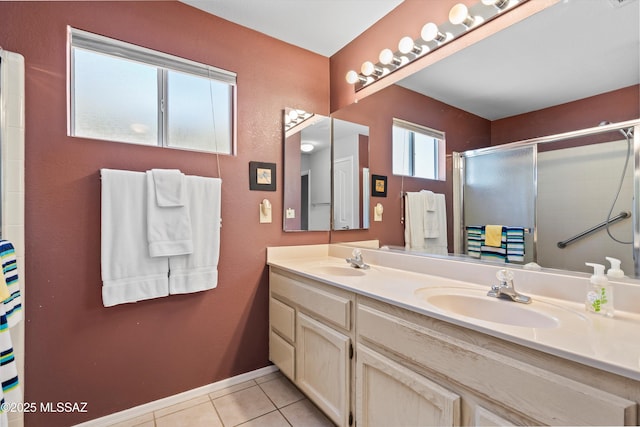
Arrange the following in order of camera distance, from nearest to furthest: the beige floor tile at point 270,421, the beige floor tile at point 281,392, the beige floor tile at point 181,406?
the beige floor tile at point 270,421 → the beige floor tile at point 181,406 → the beige floor tile at point 281,392

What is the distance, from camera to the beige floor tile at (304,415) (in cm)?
155

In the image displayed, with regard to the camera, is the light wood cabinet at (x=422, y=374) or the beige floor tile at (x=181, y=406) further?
the beige floor tile at (x=181, y=406)

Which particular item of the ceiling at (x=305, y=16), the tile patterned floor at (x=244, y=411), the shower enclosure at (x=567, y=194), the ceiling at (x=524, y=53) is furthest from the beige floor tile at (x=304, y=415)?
the ceiling at (x=305, y=16)

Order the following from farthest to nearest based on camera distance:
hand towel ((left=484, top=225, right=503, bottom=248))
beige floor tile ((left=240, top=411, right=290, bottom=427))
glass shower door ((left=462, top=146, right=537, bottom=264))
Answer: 1. beige floor tile ((left=240, top=411, right=290, bottom=427))
2. hand towel ((left=484, top=225, right=503, bottom=248))
3. glass shower door ((left=462, top=146, right=537, bottom=264))

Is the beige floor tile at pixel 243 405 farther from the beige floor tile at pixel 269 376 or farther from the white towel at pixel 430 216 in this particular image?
the white towel at pixel 430 216

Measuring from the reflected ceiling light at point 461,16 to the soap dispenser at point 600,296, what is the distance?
126cm

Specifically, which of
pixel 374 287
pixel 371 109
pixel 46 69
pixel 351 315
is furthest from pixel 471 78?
pixel 46 69

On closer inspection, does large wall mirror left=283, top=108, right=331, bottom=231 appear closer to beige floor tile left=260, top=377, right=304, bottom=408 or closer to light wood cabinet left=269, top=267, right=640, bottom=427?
light wood cabinet left=269, top=267, right=640, bottom=427

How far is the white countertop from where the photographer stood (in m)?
0.67

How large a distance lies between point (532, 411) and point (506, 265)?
2.24 ft

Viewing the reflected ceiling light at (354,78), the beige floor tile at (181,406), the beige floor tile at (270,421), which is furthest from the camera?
the reflected ceiling light at (354,78)

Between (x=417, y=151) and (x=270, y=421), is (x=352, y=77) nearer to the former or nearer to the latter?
(x=417, y=151)

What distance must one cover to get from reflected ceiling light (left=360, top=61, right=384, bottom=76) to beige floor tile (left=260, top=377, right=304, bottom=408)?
2.19 m

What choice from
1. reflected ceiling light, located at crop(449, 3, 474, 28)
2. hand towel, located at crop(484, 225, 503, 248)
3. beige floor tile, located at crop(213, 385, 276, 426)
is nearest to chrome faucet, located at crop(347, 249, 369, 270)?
hand towel, located at crop(484, 225, 503, 248)
